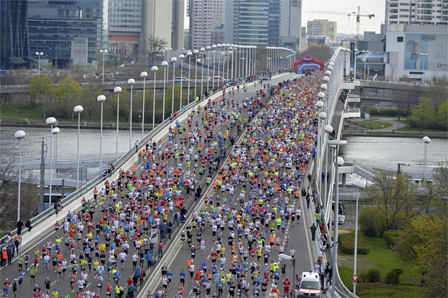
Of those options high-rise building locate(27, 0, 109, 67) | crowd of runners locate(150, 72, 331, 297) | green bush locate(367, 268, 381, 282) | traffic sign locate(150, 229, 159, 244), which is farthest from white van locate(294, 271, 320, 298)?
high-rise building locate(27, 0, 109, 67)

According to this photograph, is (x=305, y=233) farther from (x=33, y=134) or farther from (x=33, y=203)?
(x=33, y=134)

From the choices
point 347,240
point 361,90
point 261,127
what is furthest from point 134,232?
point 361,90

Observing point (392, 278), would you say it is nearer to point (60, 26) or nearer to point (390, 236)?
point (390, 236)

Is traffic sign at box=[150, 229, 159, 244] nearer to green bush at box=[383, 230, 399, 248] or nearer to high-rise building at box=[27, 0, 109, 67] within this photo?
green bush at box=[383, 230, 399, 248]

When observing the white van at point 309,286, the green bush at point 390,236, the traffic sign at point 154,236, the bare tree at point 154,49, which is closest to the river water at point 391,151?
the green bush at point 390,236

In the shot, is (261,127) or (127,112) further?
(127,112)
